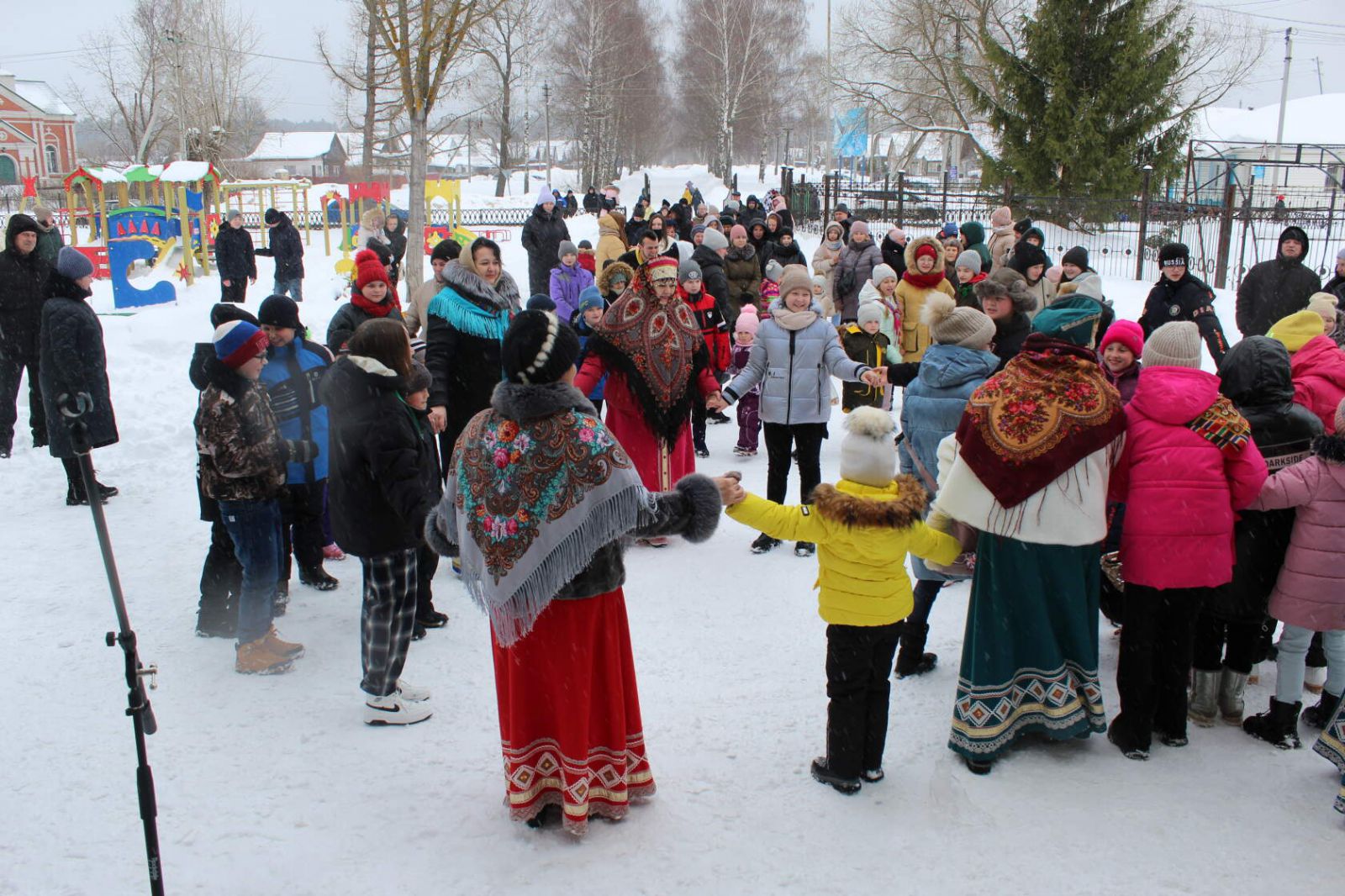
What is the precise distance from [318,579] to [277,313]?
62.9 inches

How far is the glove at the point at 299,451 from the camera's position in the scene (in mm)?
Answer: 4793

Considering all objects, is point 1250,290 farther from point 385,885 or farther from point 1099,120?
point 1099,120

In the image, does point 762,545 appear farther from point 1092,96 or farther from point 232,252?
point 1092,96

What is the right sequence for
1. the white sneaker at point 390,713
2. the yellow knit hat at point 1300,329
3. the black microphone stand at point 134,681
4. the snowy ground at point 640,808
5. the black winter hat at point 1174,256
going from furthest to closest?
the black winter hat at point 1174,256 < the yellow knit hat at point 1300,329 < the white sneaker at point 390,713 < the snowy ground at point 640,808 < the black microphone stand at point 134,681

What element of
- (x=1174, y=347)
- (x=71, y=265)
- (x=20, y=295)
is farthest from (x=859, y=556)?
(x=20, y=295)

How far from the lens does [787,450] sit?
666cm

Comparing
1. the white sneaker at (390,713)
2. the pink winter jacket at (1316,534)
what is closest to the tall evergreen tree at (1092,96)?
the pink winter jacket at (1316,534)

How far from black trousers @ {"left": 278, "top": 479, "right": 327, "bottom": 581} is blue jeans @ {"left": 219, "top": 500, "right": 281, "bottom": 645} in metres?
0.59

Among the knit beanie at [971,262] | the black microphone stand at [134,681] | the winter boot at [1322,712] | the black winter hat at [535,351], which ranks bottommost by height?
the winter boot at [1322,712]

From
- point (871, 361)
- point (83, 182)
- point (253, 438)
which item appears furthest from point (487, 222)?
point (253, 438)

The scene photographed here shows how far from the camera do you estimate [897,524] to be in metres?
3.46

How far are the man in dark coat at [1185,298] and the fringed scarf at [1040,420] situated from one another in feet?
15.0

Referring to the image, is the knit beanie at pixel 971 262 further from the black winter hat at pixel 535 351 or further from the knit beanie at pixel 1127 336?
the black winter hat at pixel 535 351

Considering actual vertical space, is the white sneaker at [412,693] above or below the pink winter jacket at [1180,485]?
below
